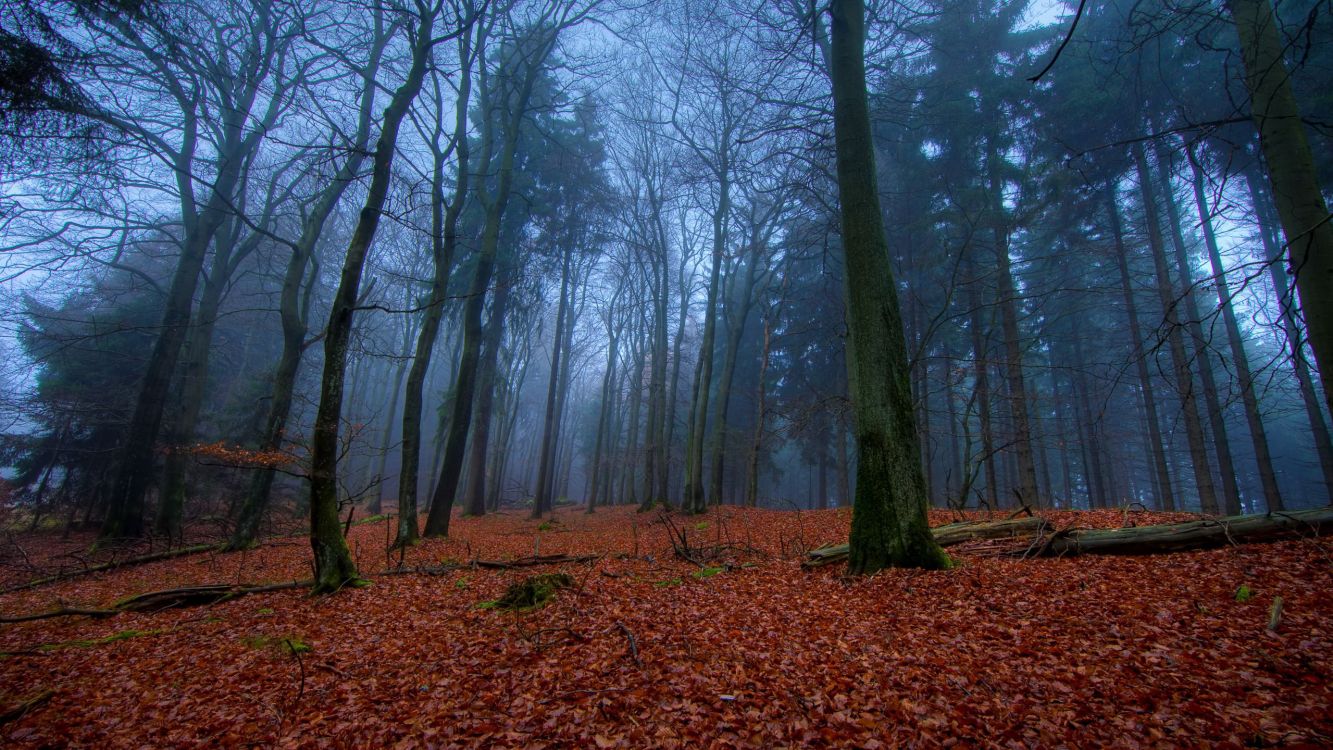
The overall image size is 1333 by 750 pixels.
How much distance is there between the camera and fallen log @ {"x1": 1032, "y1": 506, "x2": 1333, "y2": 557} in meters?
4.65

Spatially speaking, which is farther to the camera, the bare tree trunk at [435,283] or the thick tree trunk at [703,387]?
the thick tree trunk at [703,387]

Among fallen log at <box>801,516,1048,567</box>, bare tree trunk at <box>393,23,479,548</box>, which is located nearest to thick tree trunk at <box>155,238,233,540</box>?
bare tree trunk at <box>393,23,479,548</box>

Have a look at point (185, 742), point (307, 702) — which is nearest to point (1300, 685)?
point (307, 702)

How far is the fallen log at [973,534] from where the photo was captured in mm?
5898

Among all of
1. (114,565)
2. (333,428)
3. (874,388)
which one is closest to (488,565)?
(333,428)

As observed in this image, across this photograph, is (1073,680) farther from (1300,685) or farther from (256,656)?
(256,656)

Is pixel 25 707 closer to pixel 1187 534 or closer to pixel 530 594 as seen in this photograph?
pixel 530 594

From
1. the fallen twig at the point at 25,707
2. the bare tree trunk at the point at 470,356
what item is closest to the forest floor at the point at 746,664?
the fallen twig at the point at 25,707

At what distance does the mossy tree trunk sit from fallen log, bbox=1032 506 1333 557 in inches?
60.4

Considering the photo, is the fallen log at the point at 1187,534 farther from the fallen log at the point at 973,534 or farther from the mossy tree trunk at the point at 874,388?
the mossy tree trunk at the point at 874,388

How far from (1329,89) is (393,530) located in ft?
75.2

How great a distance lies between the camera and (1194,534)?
4.86 m

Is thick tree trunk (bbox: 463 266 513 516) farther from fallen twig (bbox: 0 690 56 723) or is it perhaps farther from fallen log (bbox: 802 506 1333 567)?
fallen log (bbox: 802 506 1333 567)

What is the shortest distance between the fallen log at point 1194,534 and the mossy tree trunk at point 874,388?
1534mm
